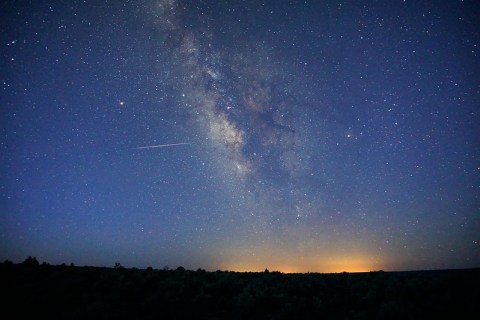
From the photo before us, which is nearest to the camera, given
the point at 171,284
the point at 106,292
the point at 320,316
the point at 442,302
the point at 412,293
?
the point at 442,302

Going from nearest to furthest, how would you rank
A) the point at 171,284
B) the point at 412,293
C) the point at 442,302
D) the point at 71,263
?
the point at 442,302, the point at 412,293, the point at 171,284, the point at 71,263

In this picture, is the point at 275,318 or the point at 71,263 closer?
the point at 275,318

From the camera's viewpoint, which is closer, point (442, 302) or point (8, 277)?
point (442, 302)

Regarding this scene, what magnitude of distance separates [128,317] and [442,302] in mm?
10499

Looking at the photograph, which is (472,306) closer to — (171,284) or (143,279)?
(171,284)

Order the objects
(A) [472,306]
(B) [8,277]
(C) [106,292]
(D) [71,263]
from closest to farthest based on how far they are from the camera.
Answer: (A) [472,306] < (C) [106,292] < (B) [8,277] < (D) [71,263]

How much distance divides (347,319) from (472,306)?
363 cm

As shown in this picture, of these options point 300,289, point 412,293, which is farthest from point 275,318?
point 412,293

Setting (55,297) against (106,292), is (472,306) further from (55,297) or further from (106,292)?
(55,297)

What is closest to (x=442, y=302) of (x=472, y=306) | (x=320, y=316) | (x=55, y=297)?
(x=472, y=306)

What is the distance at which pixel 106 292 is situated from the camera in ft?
40.3

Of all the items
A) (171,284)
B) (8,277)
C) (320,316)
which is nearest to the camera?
(320,316)

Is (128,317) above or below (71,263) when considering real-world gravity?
below

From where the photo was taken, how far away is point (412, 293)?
10.6m
